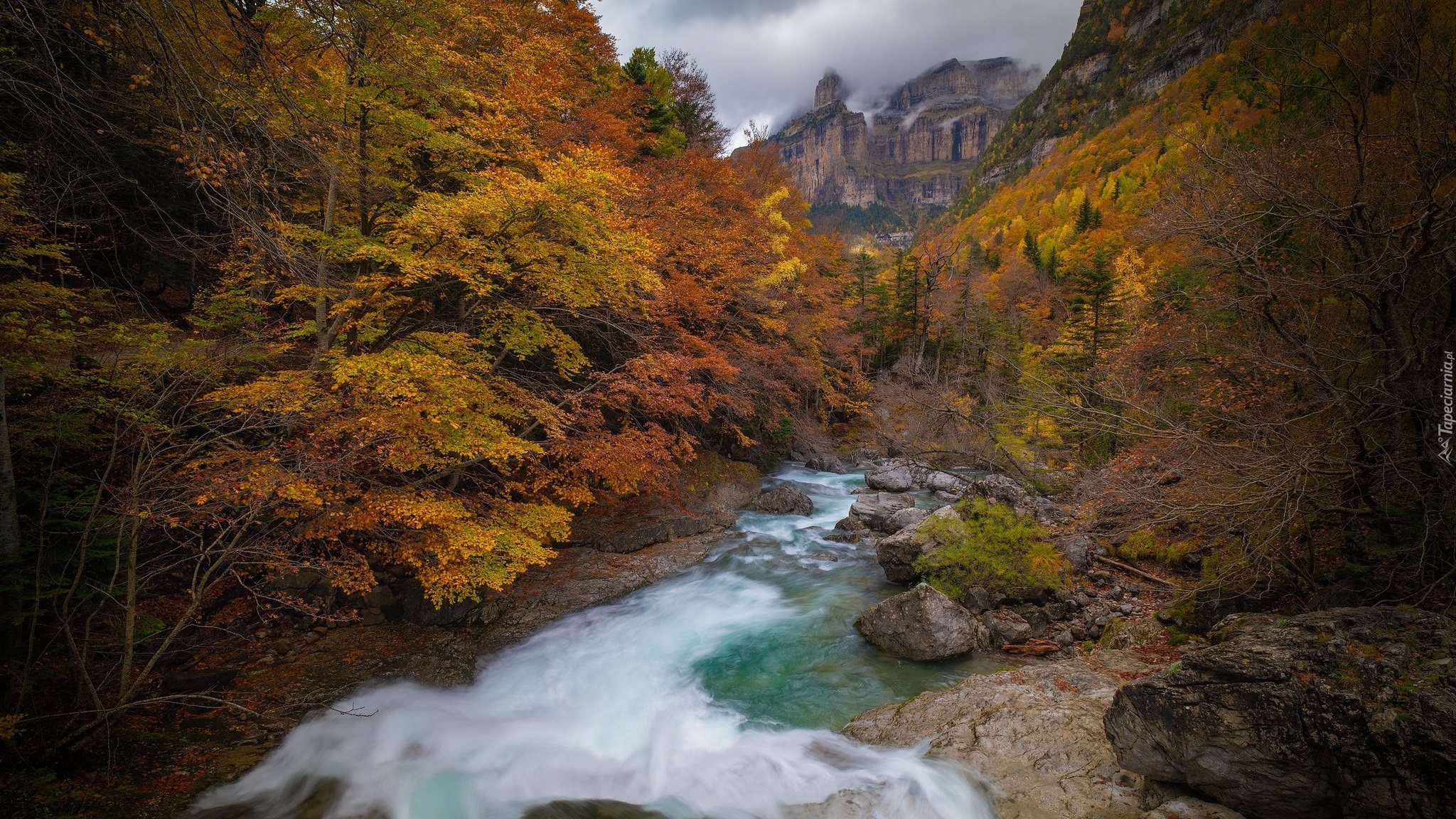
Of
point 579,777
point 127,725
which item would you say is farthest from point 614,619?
point 127,725

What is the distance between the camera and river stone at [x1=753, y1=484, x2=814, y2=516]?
17078 mm

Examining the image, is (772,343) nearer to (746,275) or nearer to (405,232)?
(746,275)

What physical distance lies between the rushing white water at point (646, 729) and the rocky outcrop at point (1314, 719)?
1.95 m

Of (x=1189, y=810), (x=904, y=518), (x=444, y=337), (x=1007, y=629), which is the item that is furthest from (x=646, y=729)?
(x=904, y=518)

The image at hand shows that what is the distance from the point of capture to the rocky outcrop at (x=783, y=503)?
1708cm

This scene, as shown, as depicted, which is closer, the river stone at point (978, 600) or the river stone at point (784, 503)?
the river stone at point (978, 600)

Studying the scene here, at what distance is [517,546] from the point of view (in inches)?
329

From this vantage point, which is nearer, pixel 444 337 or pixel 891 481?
pixel 444 337

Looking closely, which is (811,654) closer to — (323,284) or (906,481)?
(323,284)

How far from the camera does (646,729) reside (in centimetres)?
727

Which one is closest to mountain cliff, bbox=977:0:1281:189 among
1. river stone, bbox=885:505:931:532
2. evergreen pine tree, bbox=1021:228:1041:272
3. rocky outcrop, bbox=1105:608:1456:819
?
evergreen pine tree, bbox=1021:228:1041:272

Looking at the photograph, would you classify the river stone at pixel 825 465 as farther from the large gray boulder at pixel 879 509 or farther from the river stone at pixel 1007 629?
the river stone at pixel 1007 629

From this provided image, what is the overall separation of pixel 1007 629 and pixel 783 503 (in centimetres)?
897

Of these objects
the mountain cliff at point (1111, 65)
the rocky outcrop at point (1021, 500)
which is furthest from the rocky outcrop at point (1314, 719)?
the mountain cliff at point (1111, 65)
